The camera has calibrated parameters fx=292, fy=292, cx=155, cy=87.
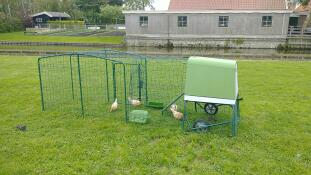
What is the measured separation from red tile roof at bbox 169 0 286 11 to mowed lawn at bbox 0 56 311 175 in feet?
73.0

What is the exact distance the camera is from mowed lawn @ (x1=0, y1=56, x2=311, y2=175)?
4684 mm

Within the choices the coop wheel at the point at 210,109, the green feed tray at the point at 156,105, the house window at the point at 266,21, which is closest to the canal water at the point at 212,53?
the house window at the point at 266,21

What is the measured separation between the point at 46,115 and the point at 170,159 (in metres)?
3.58

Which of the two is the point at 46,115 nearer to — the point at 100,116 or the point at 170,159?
the point at 100,116

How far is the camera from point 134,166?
15.4ft

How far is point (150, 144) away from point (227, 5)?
26.5m

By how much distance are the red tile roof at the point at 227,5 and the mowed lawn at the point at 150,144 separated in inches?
876

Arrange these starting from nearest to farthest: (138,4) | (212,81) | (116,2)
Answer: (212,81), (138,4), (116,2)

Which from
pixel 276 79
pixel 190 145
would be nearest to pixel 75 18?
pixel 276 79

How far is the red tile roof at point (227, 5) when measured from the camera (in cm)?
2775

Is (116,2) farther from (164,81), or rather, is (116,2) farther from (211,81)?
(211,81)

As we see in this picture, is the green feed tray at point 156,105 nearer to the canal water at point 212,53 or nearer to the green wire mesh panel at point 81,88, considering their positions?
the green wire mesh panel at point 81,88

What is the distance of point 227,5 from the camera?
95.8ft

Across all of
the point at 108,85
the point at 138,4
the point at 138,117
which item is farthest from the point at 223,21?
the point at 138,4
